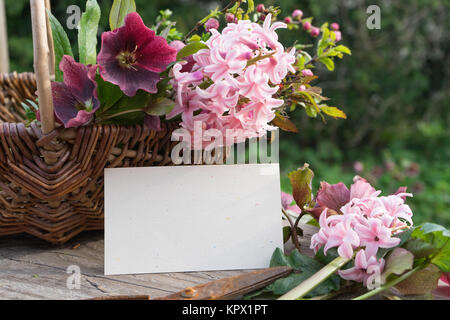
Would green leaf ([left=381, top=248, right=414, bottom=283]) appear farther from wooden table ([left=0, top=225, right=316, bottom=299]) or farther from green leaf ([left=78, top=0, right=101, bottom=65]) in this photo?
green leaf ([left=78, top=0, right=101, bottom=65])

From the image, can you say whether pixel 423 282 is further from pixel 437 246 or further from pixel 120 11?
pixel 120 11

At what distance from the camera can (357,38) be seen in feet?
9.83

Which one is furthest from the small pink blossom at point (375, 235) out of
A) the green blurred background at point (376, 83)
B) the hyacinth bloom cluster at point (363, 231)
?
Result: the green blurred background at point (376, 83)

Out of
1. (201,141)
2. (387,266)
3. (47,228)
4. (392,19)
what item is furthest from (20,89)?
(392,19)

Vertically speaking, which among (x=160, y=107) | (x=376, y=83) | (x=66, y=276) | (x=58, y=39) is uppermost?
(x=376, y=83)

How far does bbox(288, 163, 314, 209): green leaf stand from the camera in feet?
2.21

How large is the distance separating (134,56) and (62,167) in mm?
178

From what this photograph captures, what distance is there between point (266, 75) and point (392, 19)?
270 centimetres

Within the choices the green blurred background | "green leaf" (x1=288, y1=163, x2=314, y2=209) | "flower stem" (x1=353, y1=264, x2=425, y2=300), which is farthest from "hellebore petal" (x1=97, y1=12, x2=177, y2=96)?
the green blurred background

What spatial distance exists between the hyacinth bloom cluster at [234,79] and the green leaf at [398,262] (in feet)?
0.79

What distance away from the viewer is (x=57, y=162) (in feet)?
1.96

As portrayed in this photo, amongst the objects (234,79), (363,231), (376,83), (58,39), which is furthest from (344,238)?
(376,83)

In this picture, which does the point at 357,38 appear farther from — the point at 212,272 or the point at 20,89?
the point at 212,272
